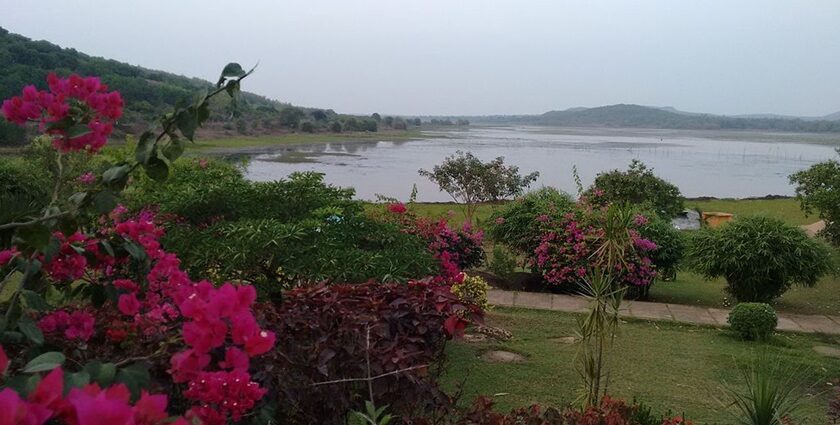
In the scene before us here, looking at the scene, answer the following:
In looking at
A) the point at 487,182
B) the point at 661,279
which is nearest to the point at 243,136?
the point at 487,182

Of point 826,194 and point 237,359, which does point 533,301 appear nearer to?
point 826,194

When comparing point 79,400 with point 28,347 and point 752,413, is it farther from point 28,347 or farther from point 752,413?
point 752,413

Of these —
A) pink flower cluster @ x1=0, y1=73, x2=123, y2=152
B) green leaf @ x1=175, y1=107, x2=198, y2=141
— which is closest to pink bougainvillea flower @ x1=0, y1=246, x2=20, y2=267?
pink flower cluster @ x1=0, y1=73, x2=123, y2=152

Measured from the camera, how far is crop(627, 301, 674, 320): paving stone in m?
6.85

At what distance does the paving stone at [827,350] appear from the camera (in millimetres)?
5766

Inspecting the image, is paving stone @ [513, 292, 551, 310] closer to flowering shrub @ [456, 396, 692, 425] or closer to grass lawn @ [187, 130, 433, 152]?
flowering shrub @ [456, 396, 692, 425]

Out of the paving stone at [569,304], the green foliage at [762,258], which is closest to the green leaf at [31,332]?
the paving stone at [569,304]

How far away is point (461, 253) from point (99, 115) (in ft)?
19.9

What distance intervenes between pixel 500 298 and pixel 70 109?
237 inches

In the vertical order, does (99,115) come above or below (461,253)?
above

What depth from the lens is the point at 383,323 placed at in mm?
2549

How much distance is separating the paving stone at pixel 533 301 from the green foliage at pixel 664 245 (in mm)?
2115

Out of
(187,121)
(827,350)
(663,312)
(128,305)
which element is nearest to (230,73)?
(187,121)

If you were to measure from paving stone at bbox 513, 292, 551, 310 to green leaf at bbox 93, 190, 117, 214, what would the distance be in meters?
5.81
